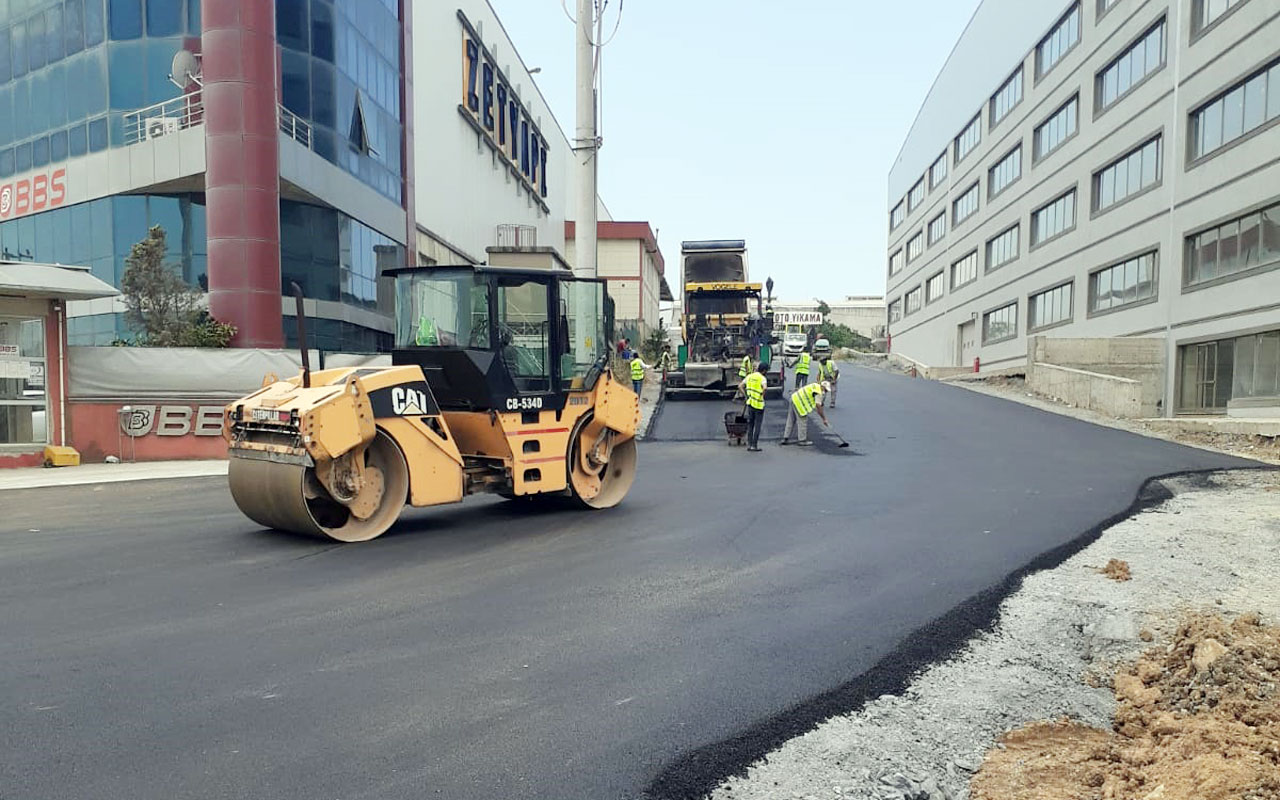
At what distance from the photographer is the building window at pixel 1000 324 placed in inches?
1597

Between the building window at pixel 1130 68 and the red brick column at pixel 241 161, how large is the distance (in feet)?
86.6

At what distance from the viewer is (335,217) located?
24.3m

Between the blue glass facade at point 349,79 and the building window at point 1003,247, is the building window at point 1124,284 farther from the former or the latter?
the blue glass facade at point 349,79

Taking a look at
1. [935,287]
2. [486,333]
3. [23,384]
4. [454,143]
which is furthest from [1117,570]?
[935,287]

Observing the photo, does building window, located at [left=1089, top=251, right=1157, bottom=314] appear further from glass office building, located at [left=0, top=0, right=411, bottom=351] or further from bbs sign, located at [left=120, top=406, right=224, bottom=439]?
bbs sign, located at [left=120, top=406, right=224, bottom=439]

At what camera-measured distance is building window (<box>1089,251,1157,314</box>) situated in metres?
28.2

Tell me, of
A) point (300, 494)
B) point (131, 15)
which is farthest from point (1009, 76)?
point (300, 494)

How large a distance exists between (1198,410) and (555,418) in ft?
76.6

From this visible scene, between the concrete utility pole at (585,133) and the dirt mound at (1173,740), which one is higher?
the concrete utility pole at (585,133)

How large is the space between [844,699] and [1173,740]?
141cm

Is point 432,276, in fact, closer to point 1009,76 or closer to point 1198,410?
point 1198,410

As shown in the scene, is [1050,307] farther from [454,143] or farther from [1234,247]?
[454,143]

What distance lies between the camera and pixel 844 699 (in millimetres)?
4383

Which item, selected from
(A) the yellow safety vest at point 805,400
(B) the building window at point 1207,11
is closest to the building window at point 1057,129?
(B) the building window at point 1207,11
